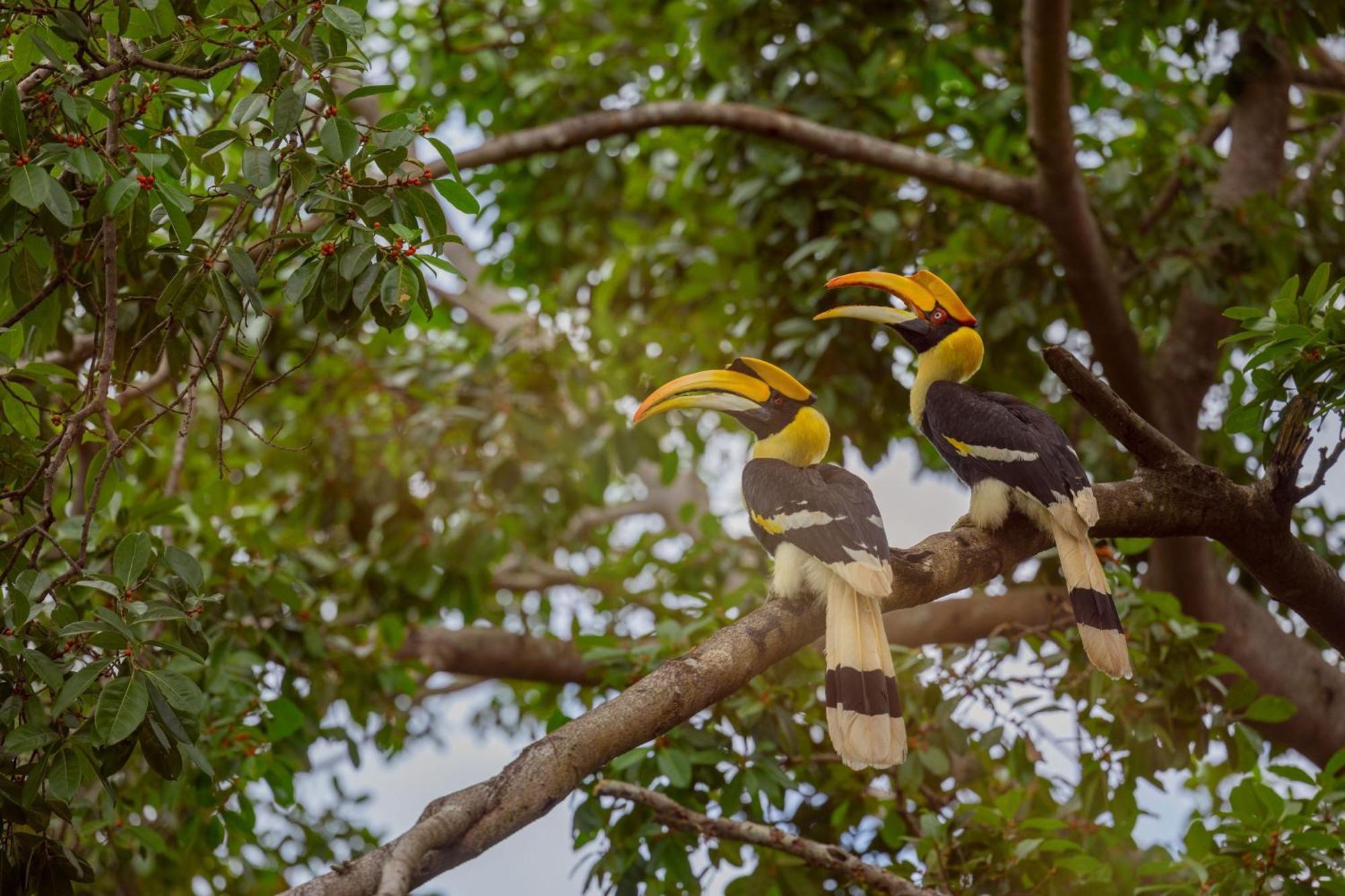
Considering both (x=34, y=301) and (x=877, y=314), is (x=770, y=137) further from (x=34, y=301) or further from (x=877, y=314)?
(x=34, y=301)

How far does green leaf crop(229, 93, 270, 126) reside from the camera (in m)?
2.15

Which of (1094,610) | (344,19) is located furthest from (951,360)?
(344,19)

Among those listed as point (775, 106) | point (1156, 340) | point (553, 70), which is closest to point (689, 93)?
point (553, 70)

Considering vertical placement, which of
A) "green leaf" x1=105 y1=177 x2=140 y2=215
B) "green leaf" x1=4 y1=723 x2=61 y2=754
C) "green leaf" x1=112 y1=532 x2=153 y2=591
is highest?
"green leaf" x1=105 y1=177 x2=140 y2=215

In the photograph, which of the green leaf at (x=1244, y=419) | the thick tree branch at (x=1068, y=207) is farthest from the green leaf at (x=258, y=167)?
the thick tree branch at (x=1068, y=207)

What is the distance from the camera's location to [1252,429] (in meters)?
2.56

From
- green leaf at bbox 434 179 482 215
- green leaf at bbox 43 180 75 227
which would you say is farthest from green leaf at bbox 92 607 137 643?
green leaf at bbox 434 179 482 215

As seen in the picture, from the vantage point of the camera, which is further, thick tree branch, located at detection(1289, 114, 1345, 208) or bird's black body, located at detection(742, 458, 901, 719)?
thick tree branch, located at detection(1289, 114, 1345, 208)

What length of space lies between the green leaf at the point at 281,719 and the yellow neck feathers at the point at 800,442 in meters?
1.64

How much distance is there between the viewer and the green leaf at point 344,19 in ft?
7.14

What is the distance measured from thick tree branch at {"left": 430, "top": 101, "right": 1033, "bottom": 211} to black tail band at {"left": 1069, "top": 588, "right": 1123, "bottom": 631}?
1916 mm

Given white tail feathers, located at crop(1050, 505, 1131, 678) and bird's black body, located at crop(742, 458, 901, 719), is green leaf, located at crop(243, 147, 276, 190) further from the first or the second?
white tail feathers, located at crop(1050, 505, 1131, 678)

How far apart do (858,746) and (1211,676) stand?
5.32 feet

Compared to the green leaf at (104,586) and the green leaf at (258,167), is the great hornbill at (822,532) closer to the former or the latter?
the green leaf at (258,167)
